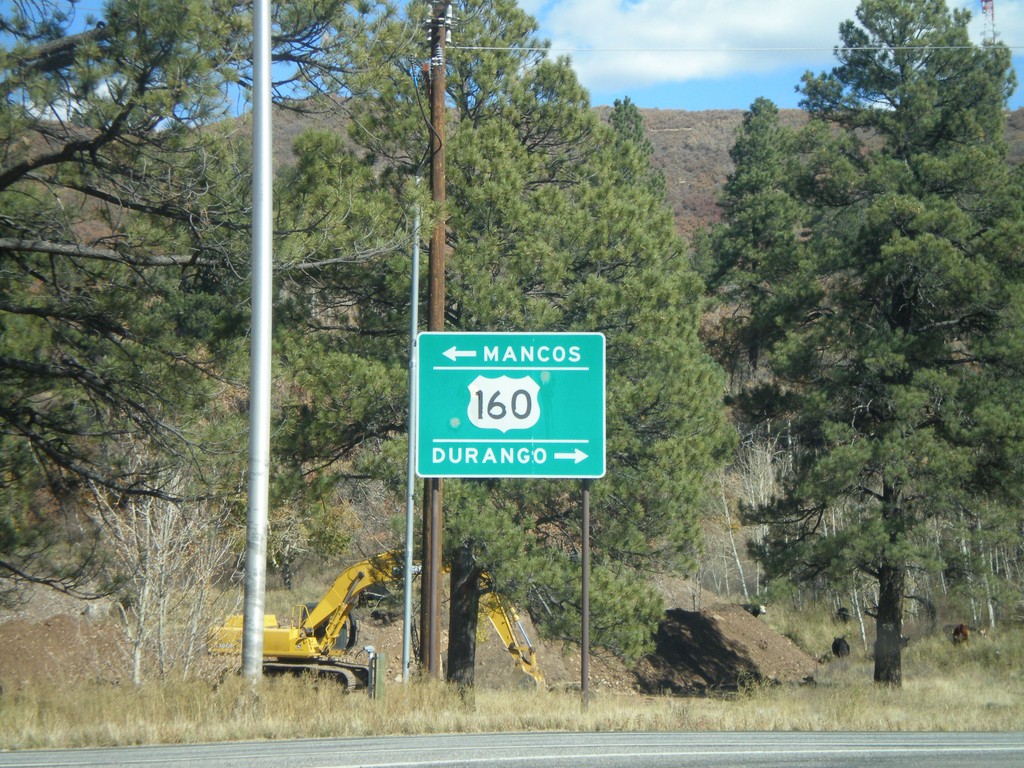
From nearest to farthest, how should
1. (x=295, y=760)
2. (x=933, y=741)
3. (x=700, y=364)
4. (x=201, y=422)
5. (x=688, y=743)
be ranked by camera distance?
(x=295, y=760) → (x=688, y=743) → (x=933, y=741) → (x=201, y=422) → (x=700, y=364)

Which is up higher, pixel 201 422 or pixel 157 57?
pixel 157 57

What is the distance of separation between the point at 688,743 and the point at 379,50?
8.53m

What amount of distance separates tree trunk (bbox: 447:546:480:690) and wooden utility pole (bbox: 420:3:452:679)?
9.97ft

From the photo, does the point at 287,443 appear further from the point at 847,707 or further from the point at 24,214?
the point at 847,707

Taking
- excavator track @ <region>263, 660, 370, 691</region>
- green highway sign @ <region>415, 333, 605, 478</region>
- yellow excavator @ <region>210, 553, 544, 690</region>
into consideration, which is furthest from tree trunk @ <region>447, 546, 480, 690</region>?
green highway sign @ <region>415, 333, 605, 478</region>

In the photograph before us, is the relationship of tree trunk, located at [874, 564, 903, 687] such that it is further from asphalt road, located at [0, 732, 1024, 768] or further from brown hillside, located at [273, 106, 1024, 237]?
brown hillside, located at [273, 106, 1024, 237]

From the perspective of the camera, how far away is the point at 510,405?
1262cm

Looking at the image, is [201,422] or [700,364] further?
[700,364]

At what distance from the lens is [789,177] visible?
25750mm

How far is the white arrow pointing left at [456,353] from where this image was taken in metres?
12.7

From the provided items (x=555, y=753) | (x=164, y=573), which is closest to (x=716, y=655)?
(x=164, y=573)

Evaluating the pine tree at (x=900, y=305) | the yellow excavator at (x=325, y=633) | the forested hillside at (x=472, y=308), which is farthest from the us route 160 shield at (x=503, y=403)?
the pine tree at (x=900, y=305)

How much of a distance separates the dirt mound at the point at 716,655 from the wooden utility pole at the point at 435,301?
1563cm

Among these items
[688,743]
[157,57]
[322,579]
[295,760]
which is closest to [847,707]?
[688,743]
